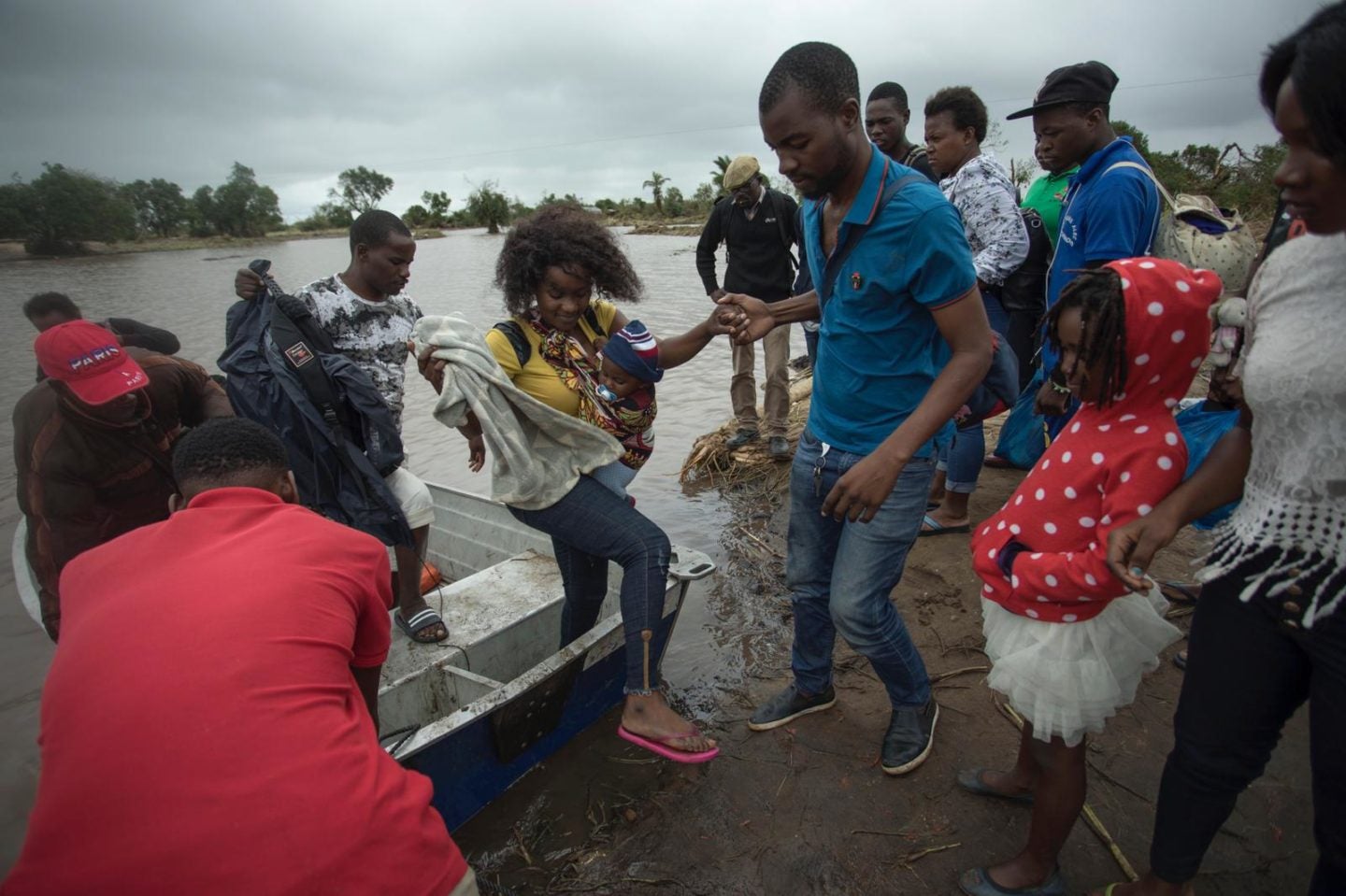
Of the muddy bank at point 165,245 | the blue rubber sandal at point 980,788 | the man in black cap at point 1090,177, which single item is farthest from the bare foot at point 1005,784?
the muddy bank at point 165,245

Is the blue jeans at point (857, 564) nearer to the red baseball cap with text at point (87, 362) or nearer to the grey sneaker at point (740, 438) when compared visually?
the red baseball cap with text at point (87, 362)

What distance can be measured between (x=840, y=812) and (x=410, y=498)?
2463 mm

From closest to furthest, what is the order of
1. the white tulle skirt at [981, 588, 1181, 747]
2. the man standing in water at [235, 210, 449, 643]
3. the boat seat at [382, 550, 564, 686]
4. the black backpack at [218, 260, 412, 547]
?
the white tulle skirt at [981, 588, 1181, 747]
the black backpack at [218, 260, 412, 547]
the boat seat at [382, 550, 564, 686]
the man standing in water at [235, 210, 449, 643]

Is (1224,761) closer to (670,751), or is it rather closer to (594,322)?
(670,751)

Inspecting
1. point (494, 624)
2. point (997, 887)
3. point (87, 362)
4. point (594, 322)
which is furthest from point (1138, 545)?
point (87, 362)

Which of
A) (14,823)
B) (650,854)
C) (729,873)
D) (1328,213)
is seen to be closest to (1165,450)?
(1328,213)

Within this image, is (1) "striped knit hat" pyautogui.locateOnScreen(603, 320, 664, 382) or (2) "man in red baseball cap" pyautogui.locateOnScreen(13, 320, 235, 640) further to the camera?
(2) "man in red baseball cap" pyautogui.locateOnScreen(13, 320, 235, 640)

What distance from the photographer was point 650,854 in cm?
247

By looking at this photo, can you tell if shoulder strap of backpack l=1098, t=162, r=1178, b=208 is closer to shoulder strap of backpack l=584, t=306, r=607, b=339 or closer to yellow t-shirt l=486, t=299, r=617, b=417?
shoulder strap of backpack l=584, t=306, r=607, b=339

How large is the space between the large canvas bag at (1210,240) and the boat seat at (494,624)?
2893 millimetres

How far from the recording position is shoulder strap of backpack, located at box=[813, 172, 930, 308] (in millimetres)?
1925

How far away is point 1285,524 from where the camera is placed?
133 centimetres

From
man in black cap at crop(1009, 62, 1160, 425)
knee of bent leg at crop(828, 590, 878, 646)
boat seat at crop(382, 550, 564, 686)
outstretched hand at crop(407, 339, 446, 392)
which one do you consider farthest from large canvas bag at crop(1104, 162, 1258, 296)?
boat seat at crop(382, 550, 564, 686)

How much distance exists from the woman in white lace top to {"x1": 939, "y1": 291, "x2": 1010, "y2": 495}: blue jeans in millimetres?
2269
